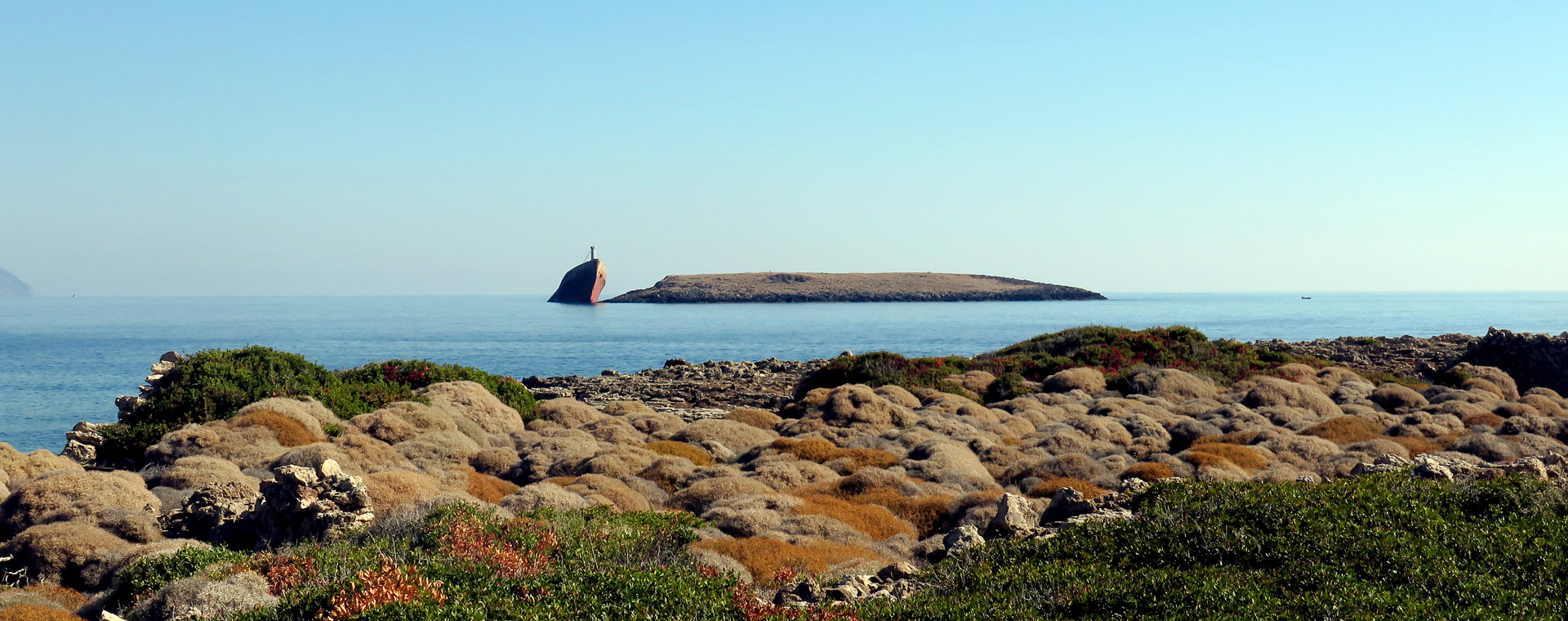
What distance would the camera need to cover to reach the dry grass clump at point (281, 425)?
61.2 feet

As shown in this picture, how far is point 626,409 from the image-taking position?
2720 cm

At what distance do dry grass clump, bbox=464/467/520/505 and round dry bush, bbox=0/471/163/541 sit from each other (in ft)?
13.8

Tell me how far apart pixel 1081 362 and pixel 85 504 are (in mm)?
29579

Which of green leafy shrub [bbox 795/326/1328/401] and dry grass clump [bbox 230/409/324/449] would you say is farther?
green leafy shrub [bbox 795/326/1328/401]

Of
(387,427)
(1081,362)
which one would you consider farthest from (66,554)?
(1081,362)

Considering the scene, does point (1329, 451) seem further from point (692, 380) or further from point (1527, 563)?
point (692, 380)

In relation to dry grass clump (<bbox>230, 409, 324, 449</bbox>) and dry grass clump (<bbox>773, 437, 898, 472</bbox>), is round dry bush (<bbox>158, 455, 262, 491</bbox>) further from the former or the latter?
dry grass clump (<bbox>773, 437, 898, 472</bbox>)

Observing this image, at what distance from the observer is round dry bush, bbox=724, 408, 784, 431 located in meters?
24.3

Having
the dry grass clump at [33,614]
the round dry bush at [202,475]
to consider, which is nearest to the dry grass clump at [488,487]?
the round dry bush at [202,475]

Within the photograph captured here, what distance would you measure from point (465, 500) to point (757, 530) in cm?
381

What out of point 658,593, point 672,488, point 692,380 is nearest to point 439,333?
point 692,380

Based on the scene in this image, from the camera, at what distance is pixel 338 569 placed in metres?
8.90

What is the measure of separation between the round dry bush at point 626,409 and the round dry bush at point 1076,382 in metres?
12.8

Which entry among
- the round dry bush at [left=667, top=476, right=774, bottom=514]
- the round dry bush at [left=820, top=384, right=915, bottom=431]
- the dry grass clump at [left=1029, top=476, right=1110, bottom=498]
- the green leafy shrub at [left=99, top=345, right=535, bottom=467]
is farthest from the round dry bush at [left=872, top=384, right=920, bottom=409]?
the round dry bush at [left=667, top=476, right=774, bottom=514]
